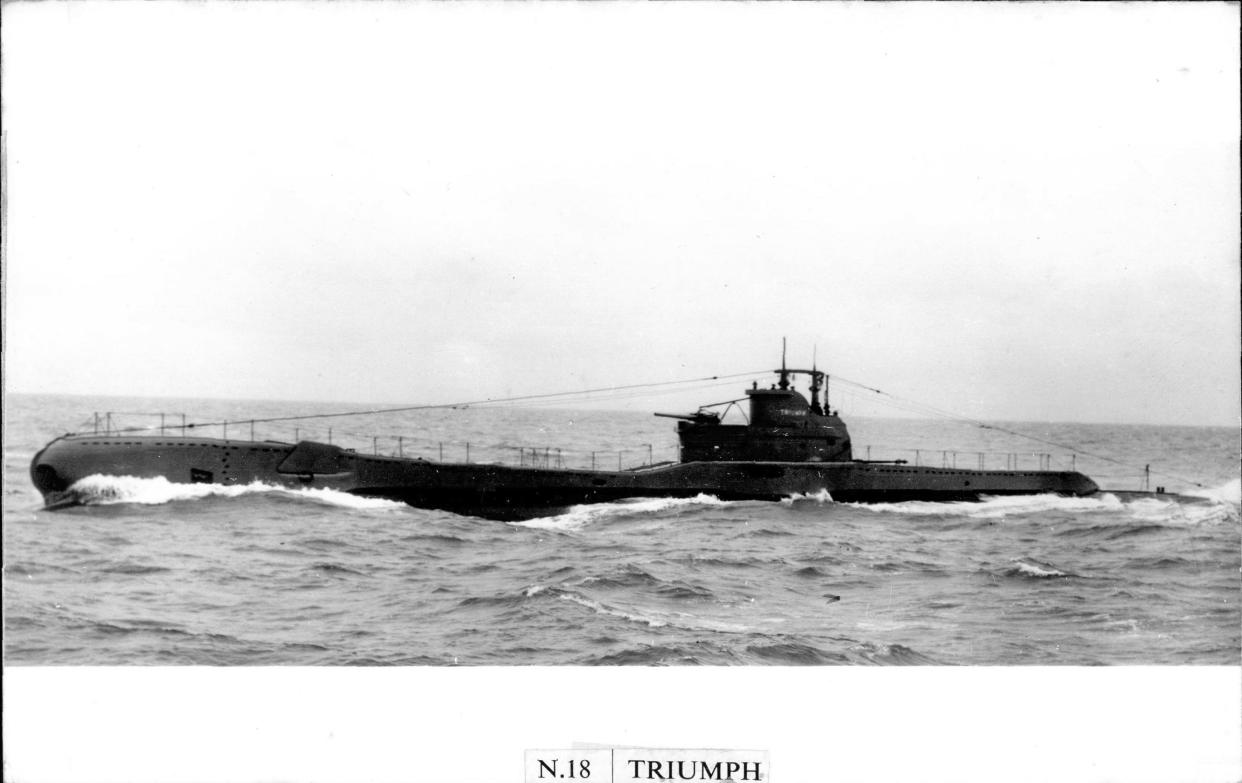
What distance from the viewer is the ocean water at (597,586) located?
6.52 meters

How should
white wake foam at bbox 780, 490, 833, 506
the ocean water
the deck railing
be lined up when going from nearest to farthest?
the ocean water → the deck railing → white wake foam at bbox 780, 490, 833, 506

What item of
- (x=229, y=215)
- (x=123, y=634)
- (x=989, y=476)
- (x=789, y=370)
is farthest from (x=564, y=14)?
(x=989, y=476)

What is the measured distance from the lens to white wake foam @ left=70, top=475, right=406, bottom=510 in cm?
998

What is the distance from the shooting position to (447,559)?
8.69 meters

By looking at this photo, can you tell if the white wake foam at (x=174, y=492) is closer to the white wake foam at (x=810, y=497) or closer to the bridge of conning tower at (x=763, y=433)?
the bridge of conning tower at (x=763, y=433)

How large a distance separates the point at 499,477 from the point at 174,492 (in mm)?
4724

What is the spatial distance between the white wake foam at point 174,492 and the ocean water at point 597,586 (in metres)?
0.25

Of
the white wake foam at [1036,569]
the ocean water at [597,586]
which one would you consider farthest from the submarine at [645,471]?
the white wake foam at [1036,569]

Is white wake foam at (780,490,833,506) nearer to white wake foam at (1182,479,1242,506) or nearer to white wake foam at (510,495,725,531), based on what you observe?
white wake foam at (510,495,725,531)

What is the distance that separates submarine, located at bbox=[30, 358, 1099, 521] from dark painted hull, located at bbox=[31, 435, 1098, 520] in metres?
0.02

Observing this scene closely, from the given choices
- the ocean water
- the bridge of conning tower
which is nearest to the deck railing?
the bridge of conning tower

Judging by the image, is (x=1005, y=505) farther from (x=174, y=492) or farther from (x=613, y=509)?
(x=174, y=492)
